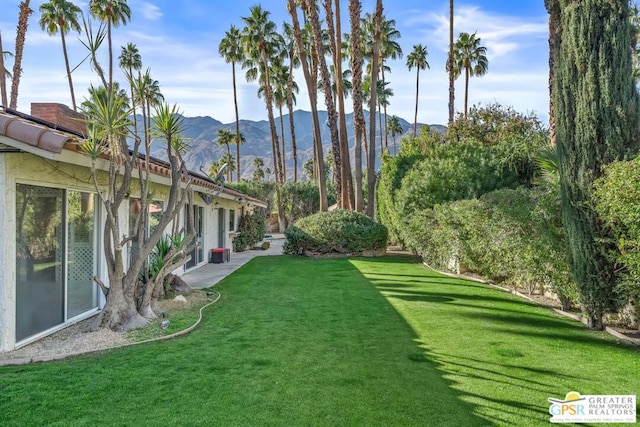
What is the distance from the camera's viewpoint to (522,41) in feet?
52.4

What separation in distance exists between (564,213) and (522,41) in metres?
11.5

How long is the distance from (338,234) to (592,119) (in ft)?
43.1

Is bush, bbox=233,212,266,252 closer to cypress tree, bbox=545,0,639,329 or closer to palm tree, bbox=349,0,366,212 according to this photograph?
palm tree, bbox=349,0,366,212

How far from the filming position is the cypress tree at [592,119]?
21.5 ft

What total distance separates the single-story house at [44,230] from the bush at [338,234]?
1110cm

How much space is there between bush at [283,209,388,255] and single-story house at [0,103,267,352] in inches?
437

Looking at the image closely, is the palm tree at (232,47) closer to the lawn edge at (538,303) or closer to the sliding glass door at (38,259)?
the lawn edge at (538,303)

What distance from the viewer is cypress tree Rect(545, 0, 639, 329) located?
655 centimetres

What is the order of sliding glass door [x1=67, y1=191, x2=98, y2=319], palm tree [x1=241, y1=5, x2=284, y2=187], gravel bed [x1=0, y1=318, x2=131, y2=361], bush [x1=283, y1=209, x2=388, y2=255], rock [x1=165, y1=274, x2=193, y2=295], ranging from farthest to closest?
palm tree [x1=241, y1=5, x2=284, y2=187], bush [x1=283, y1=209, x2=388, y2=255], rock [x1=165, y1=274, x2=193, y2=295], sliding glass door [x1=67, y1=191, x2=98, y2=319], gravel bed [x1=0, y1=318, x2=131, y2=361]

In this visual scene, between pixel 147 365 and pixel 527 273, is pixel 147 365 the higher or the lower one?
the lower one

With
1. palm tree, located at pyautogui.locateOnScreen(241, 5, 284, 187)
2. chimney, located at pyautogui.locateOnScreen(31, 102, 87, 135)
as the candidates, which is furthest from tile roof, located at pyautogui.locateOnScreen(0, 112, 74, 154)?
palm tree, located at pyautogui.locateOnScreen(241, 5, 284, 187)

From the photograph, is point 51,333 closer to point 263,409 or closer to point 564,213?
point 263,409

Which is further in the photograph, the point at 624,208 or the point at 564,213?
the point at 564,213

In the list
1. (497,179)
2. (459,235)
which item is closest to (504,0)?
(497,179)
